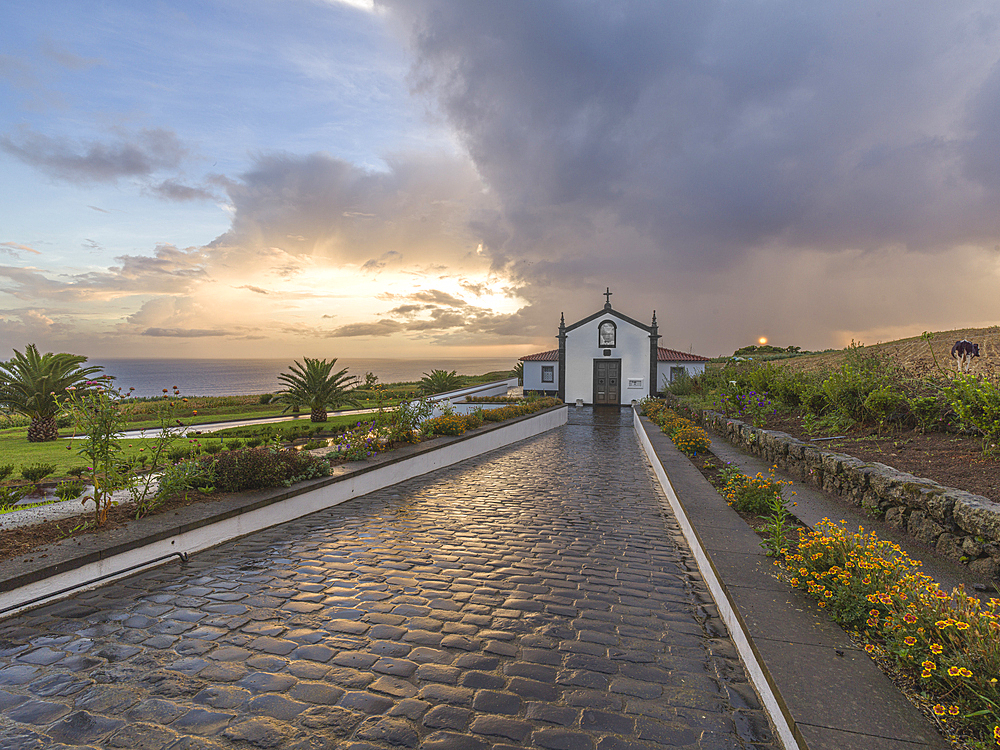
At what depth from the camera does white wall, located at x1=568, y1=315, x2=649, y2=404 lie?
2606 centimetres

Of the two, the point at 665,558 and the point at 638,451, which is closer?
the point at 665,558

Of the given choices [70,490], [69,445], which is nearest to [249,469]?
[69,445]

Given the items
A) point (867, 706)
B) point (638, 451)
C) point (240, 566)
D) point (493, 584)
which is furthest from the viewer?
point (638, 451)

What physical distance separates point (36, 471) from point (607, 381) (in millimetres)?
23556

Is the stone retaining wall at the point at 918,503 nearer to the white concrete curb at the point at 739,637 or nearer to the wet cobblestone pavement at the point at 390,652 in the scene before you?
the white concrete curb at the point at 739,637

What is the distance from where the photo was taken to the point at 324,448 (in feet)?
30.8

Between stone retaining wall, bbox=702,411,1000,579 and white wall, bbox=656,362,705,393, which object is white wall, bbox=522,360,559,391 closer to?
white wall, bbox=656,362,705,393

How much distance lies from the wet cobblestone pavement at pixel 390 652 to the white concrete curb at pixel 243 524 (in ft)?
0.40

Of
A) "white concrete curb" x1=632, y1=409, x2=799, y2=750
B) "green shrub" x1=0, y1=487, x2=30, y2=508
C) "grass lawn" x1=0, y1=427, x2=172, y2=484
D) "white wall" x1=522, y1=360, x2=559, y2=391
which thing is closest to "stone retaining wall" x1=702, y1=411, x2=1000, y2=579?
"white concrete curb" x1=632, y1=409, x2=799, y2=750

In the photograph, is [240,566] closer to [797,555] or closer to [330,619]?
[330,619]

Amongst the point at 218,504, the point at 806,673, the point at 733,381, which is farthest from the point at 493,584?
the point at 733,381

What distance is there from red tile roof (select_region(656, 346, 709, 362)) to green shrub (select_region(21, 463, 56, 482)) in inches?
963

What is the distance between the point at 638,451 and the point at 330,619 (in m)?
9.48

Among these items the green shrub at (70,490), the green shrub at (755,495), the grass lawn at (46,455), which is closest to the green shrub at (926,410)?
the green shrub at (755,495)
